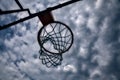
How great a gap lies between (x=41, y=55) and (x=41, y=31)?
140 cm

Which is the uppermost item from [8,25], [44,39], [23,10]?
[44,39]

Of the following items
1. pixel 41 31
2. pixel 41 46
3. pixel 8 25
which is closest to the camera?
pixel 8 25

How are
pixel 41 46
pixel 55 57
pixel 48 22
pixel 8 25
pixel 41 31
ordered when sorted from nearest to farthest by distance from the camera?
pixel 8 25 → pixel 48 22 → pixel 41 31 → pixel 41 46 → pixel 55 57

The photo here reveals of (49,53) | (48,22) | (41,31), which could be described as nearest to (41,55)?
(49,53)

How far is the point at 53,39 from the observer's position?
7.00 metres

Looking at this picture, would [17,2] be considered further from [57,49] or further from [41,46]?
[57,49]

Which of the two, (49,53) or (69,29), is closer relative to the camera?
(69,29)

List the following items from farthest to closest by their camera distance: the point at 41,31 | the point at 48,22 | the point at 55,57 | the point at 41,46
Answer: the point at 55,57
the point at 41,46
the point at 41,31
the point at 48,22

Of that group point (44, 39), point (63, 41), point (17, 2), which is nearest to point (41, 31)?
point (44, 39)

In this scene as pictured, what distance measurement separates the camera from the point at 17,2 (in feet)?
16.2

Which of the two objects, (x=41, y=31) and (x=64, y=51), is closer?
(x=41, y=31)

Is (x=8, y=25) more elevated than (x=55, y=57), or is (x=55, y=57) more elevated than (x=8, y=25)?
(x=55, y=57)

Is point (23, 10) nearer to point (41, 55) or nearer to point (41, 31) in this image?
point (41, 31)

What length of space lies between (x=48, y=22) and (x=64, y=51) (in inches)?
68.8
